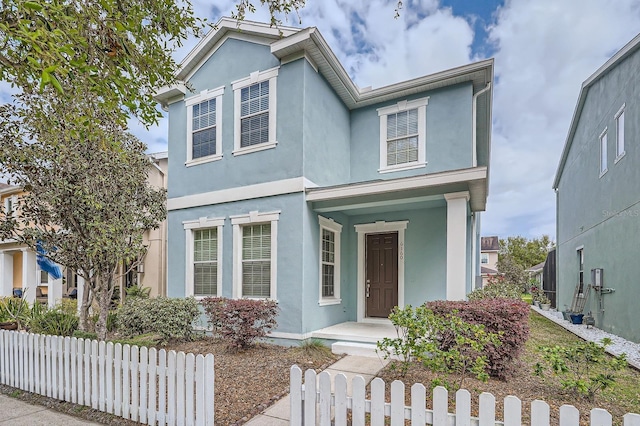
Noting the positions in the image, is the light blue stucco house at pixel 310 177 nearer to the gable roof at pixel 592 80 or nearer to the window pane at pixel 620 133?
the window pane at pixel 620 133

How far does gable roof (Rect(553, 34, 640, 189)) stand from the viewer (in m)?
9.16

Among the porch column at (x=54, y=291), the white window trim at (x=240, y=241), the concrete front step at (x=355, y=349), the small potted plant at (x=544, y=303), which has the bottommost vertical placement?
the small potted plant at (x=544, y=303)

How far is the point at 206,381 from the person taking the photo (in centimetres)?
376

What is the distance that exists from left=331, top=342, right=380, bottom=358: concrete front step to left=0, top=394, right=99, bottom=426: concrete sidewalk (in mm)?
4351

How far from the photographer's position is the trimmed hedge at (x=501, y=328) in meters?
5.31

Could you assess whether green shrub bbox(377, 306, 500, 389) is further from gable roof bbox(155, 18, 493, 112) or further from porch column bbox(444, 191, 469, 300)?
gable roof bbox(155, 18, 493, 112)

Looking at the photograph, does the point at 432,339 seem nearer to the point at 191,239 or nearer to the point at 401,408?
the point at 401,408

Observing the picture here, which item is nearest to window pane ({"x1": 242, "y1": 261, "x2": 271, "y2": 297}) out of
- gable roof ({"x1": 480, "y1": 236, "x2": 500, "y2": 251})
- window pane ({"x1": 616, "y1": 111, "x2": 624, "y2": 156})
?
window pane ({"x1": 616, "y1": 111, "x2": 624, "y2": 156})

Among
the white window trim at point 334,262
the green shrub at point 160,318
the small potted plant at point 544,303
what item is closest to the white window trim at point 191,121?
the white window trim at point 334,262

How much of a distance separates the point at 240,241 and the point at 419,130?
207 inches

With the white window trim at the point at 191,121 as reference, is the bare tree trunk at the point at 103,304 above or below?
below

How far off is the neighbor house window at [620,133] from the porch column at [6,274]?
2509cm

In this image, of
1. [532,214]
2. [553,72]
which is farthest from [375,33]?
[532,214]

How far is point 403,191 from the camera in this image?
7.50m
